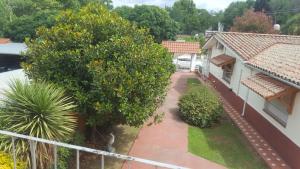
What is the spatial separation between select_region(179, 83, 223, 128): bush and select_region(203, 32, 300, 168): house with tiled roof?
188cm

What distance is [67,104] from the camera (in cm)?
829

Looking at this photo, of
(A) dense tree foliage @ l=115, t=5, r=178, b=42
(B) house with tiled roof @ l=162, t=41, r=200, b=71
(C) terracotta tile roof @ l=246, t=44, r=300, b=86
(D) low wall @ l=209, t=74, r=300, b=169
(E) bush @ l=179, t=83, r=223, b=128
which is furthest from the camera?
(A) dense tree foliage @ l=115, t=5, r=178, b=42

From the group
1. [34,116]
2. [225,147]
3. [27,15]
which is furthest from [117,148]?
[27,15]

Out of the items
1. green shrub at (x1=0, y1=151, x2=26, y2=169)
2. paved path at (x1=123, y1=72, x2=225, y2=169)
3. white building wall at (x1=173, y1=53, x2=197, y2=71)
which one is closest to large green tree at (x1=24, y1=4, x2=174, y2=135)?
paved path at (x1=123, y1=72, x2=225, y2=169)

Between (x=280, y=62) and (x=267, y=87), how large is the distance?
2.99m

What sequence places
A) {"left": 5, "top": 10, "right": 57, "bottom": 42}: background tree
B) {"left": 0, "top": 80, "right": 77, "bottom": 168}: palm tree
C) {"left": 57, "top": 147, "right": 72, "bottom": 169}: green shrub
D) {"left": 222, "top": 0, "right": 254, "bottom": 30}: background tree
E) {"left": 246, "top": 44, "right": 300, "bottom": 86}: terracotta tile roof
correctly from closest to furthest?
{"left": 0, "top": 80, "right": 77, "bottom": 168}: palm tree < {"left": 57, "top": 147, "right": 72, "bottom": 169}: green shrub < {"left": 246, "top": 44, "right": 300, "bottom": 86}: terracotta tile roof < {"left": 5, "top": 10, "right": 57, "bottom": 42}: background tree < {"left": 222, "top": 0, "right": 254, "bottom": 30}: background tree

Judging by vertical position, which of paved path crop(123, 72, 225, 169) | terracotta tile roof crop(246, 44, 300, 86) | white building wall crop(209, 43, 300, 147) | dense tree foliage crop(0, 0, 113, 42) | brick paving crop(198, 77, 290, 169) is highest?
dense tree foliage crop(0, 0, 113, 42)

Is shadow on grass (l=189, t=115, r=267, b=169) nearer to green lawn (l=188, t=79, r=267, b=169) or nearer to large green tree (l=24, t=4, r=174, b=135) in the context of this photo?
green lawn (l=188, t=79, r=267, b=169)

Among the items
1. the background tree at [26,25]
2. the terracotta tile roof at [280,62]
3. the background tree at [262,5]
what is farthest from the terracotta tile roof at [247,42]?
the background tree at [262,5]

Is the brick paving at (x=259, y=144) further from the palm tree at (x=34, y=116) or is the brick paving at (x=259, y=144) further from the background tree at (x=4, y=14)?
the background tree at (x=4, y=14)

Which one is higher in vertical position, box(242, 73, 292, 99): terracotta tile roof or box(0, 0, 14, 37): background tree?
box(0, 0, 14, 37): background tree

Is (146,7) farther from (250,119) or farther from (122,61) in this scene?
(122,61)

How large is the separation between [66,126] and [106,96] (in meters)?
1.41

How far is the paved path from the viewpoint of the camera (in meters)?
10.1
